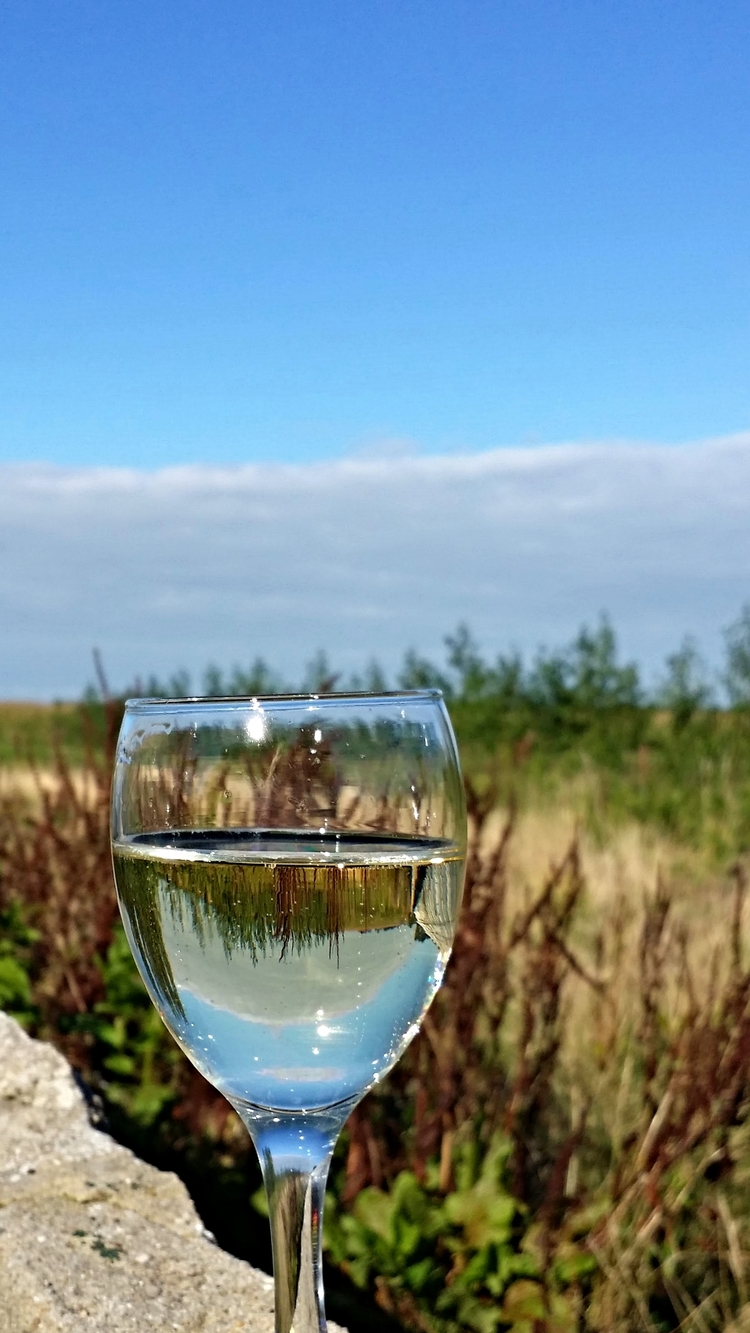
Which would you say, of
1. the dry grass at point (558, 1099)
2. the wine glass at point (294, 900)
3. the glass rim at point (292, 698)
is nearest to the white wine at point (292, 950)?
the wine glass at point (294, 900)

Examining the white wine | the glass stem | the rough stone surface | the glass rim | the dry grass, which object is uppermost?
the glass rim

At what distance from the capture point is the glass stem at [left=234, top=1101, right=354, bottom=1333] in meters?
1.14

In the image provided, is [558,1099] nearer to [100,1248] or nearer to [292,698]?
[100,1248]

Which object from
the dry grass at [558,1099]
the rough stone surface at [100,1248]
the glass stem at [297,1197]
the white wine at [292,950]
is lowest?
the dry grass at [558,1099]

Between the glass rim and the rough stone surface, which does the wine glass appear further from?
the rough stone surface

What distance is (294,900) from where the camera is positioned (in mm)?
1075

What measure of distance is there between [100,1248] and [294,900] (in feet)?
2.22

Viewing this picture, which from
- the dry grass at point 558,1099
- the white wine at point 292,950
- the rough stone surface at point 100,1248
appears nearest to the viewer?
the white wine at point 292,950

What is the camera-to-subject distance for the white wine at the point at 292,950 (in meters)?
1.06

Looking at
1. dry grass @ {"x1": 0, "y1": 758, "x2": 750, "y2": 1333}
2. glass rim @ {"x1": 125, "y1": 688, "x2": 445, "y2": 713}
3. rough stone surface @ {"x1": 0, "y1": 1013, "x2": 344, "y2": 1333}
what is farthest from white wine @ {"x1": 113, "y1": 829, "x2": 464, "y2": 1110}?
dry grass @ {"x1": 0, "y1": 758, "x2": 750, "y2": 1333}

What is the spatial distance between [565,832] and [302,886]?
606 cm

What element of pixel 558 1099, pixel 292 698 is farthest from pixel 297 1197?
pixel 558 1099

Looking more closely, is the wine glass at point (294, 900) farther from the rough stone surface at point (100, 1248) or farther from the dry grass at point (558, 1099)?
the dry grass at point (558, 1099)

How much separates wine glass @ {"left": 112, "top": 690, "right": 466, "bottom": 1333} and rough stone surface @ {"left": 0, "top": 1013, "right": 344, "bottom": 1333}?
0.89 feet
